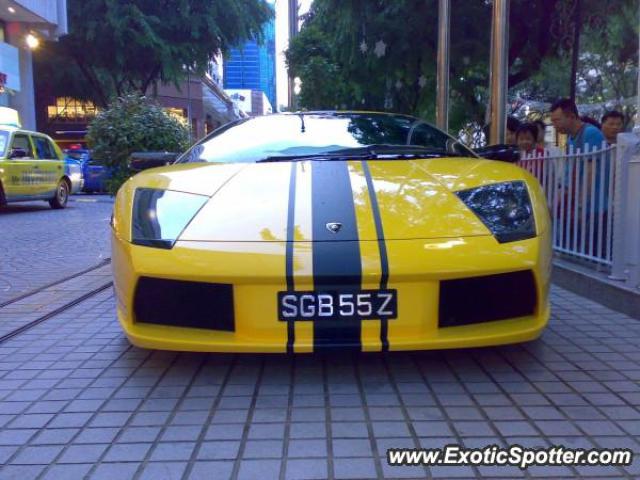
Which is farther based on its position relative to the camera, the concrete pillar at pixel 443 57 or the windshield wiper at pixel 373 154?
the concrete pillar at pixel 443 57

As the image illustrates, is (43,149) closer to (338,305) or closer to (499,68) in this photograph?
(499,68)

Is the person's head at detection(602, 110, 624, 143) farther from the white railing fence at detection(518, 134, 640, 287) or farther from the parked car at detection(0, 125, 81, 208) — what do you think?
the parked car at detection(0, 125, 81, 208)

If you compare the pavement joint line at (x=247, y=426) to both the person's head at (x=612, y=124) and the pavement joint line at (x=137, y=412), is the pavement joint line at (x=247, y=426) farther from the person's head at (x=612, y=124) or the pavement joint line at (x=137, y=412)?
the person's head at (x=612, y=124)

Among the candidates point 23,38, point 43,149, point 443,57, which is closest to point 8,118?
point 43,149

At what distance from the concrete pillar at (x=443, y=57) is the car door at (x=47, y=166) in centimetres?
828

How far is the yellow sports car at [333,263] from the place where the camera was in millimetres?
2662

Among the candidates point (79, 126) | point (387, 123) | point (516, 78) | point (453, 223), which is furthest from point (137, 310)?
point (79, 126)

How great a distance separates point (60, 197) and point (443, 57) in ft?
30.1

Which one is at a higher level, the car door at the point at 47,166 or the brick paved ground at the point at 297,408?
→ the car door at the point at 47,166

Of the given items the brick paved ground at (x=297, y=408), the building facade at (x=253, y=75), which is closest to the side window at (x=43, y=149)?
the brick paved ground at (x=297, y=408)

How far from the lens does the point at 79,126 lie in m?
37.3

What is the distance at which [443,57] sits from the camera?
8.63m

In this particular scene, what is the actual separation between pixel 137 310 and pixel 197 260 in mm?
401

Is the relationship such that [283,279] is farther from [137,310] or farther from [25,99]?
[25,99]
